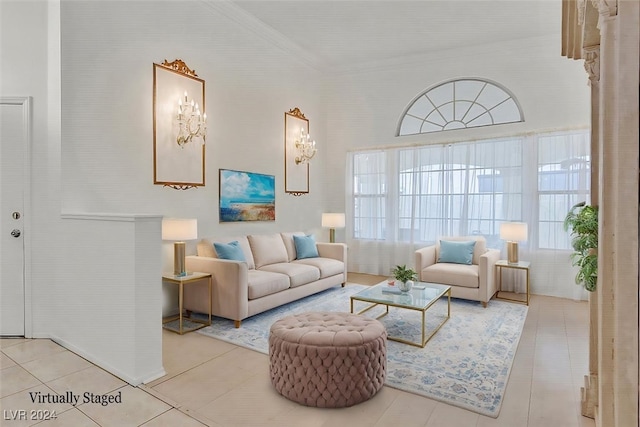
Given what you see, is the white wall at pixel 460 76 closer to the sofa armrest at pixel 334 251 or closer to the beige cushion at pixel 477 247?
the beige cushion at pixel 477 247

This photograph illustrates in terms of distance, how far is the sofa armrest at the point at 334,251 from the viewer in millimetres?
5441

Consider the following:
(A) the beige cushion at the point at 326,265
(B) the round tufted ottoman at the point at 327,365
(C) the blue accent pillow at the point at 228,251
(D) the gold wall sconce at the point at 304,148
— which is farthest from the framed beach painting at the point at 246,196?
(B) the round tufted ottoman at the point at 327,365

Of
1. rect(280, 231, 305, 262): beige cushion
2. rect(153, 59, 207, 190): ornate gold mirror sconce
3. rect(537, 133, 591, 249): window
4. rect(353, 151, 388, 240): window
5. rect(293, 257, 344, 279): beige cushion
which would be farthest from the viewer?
rect(353, 151, 388, 240): window

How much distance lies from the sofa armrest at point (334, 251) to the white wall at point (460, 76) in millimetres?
1116

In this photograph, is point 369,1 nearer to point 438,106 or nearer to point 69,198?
point 438,106

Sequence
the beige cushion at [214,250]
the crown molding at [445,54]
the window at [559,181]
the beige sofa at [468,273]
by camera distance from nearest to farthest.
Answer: the beige cushion at [214,250], the beige sofa at [468,273], the window at [559,181], the crown molding at [445,54]

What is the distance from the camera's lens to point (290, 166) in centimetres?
593

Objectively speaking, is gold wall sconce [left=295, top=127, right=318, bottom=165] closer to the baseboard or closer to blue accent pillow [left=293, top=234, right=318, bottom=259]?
blue accent pillow [left=293, top=234, right=318, bottom=259]

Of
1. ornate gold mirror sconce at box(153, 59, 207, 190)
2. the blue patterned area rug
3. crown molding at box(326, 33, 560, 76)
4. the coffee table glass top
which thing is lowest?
the blue patterned area rug

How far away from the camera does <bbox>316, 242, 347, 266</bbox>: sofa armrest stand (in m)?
5.44

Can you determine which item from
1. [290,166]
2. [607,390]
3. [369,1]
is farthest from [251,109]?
[607,390]

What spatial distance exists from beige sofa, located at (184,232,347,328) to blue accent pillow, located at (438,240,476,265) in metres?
1.39

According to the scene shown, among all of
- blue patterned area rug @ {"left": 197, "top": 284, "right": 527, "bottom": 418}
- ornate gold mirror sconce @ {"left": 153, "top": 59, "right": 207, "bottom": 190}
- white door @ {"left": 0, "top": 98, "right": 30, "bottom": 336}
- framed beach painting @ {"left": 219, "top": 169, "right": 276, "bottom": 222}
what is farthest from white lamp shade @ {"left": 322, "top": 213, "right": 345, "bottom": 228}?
white door @ {"left": 0, "top": 98, "right": 30, "bottom": 336}

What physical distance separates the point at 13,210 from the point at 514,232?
5.38m
